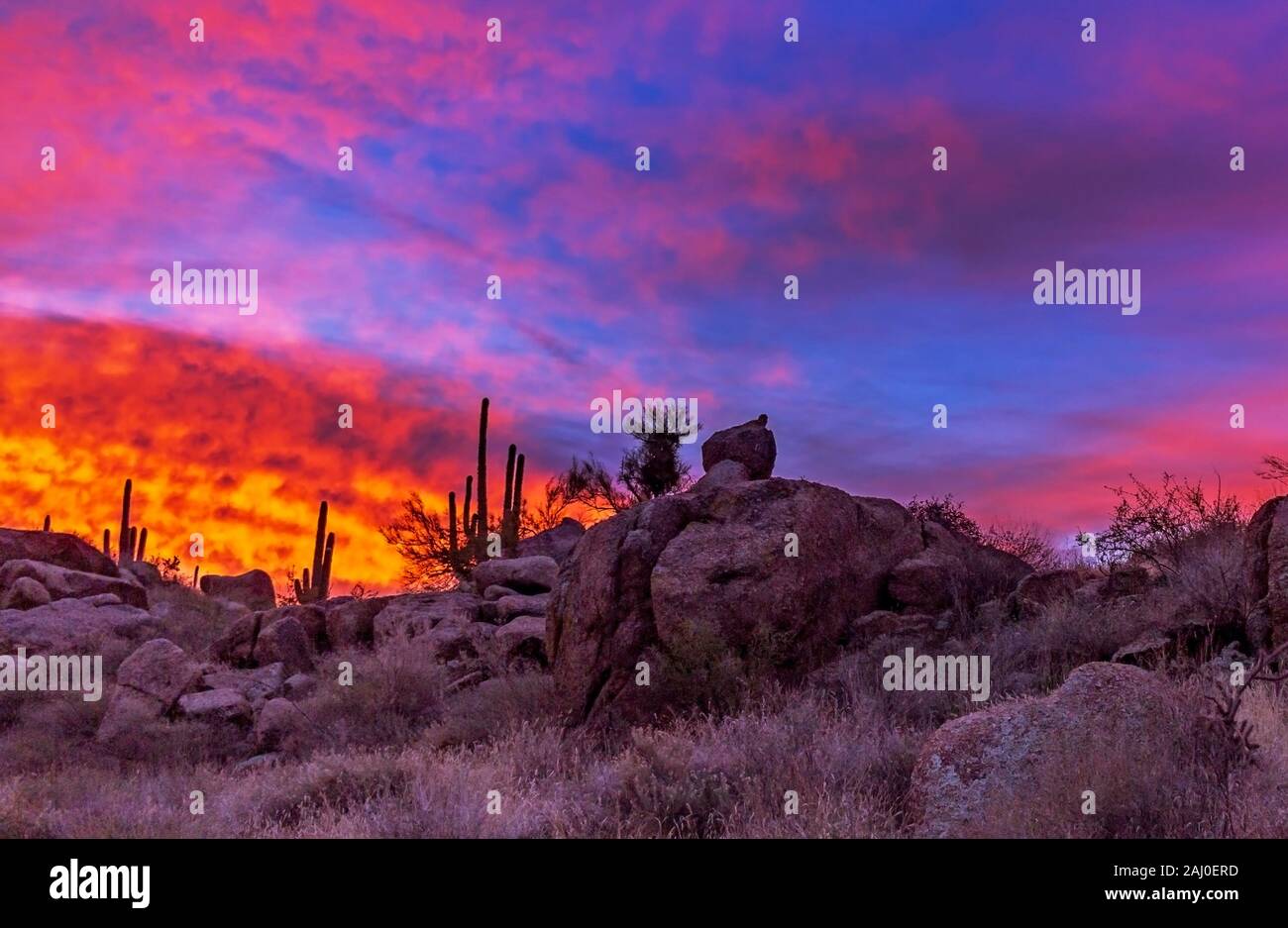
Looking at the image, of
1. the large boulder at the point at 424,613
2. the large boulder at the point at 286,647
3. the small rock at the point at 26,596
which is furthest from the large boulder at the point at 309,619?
the small rock at the point at 26,596

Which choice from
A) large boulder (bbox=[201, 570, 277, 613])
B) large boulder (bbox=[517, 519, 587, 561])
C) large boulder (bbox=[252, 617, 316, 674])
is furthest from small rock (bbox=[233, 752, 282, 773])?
large boulder (bbox=[201, 570, 277, 613])

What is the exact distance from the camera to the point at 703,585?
14.2 metres

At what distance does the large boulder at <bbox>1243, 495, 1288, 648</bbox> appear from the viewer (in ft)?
40.3

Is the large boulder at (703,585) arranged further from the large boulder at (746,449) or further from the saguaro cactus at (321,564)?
the saguaro cactus at (321,564)

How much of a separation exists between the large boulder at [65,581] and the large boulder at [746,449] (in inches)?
646

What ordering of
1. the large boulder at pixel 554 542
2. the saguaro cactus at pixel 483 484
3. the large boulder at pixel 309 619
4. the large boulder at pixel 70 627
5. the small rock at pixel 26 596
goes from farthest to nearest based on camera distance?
1. the saguaro cactus at pixel 483 484
2. the large boulder at pixel 554 542
3. the small rock at pixel 26 596
4. the large boulder at pixel 309 619
5. the large boulder at pixel 70 627

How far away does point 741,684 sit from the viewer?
44.2 feet

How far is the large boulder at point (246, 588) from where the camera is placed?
152 feet

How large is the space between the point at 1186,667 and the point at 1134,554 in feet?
21.3

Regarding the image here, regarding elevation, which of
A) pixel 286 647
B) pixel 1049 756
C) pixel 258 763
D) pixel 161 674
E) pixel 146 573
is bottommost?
pixel 258 763

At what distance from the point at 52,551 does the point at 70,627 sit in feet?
28.0

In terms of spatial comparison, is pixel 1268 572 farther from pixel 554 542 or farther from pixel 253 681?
pixel 554 542

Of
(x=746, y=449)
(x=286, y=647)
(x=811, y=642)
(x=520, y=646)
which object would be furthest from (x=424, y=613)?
(x=811, y=642)
